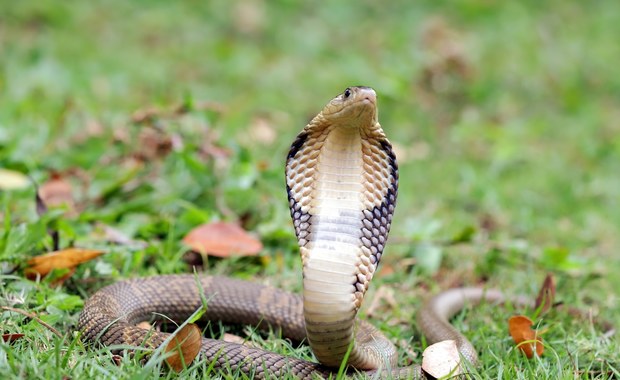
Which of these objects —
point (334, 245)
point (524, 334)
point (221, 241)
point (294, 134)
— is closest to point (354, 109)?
point (334, 245)

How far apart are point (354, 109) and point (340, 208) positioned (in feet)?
1.21

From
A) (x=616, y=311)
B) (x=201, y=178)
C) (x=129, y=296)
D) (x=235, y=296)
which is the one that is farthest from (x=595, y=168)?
(x=129, y=296)

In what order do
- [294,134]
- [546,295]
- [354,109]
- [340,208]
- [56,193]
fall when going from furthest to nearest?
[294,134] → [56,193] → [546,295] → [340,208] → [354,109]

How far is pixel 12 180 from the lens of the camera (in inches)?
178

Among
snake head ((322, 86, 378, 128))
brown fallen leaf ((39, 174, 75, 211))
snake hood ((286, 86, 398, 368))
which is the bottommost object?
brown fallen leaf ((39, 174, 75, 211))

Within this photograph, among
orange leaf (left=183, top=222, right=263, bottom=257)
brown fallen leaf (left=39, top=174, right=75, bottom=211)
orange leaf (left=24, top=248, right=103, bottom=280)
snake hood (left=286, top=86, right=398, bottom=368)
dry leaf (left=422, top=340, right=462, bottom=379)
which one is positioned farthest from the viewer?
brown fallen leaf (left=39, top=174, right=75, bottom=211)

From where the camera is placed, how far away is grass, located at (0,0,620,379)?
144 inches

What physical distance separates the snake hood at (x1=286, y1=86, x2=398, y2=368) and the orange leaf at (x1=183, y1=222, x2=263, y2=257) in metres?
1.39

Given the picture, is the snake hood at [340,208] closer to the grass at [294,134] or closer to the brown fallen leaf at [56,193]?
the grass at [294,134]

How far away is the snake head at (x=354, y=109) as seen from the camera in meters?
2.64

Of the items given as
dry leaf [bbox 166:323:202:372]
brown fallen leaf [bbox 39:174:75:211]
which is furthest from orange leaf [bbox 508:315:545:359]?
brown fallen leaf [bbox 39:174:75:211]

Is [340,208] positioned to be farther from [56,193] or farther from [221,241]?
[56,193]

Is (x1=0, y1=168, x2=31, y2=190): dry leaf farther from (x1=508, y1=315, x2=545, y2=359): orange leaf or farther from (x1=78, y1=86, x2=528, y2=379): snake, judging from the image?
(x1=508, y1=315, x2=545, y2=359): orange leaf

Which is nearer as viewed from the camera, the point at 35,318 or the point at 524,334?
the point at 35,318
